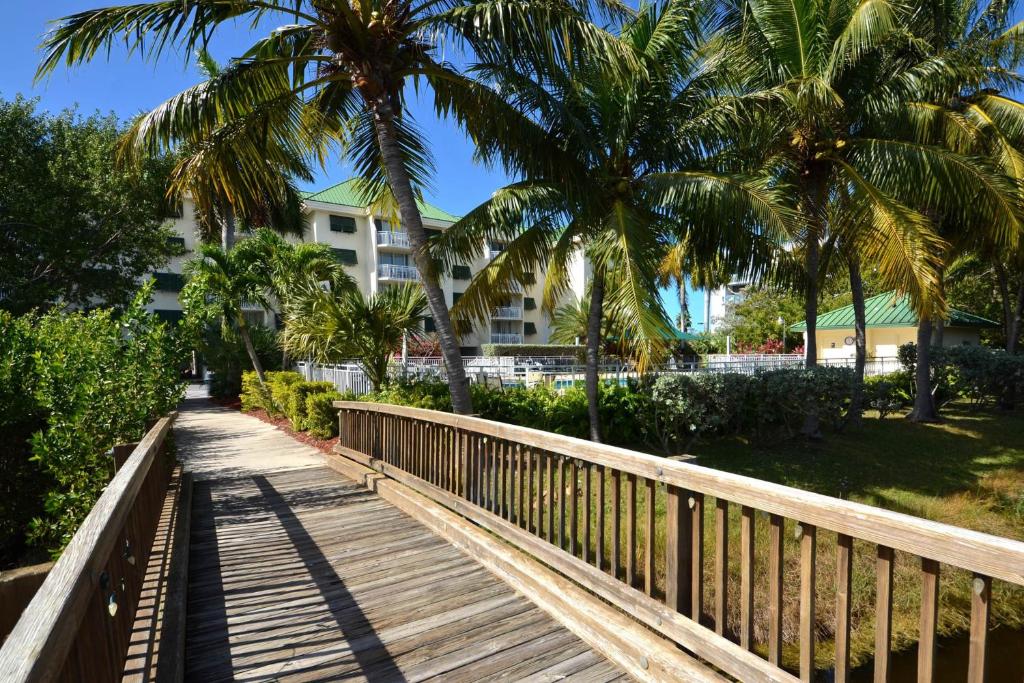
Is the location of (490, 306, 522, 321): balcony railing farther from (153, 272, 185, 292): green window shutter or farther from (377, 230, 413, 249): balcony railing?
(153, 272, 185, 292): green window shutter

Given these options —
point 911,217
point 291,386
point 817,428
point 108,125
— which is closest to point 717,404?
point 817,428

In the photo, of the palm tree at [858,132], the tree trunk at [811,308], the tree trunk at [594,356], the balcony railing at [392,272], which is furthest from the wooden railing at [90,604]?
the balcony railing at [392,272]

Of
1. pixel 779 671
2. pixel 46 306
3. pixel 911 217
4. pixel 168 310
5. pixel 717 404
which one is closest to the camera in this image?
pixel 779 671

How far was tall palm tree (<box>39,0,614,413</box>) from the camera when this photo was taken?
19.1 feet

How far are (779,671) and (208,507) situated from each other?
6.26 metres

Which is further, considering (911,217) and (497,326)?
(497,326)

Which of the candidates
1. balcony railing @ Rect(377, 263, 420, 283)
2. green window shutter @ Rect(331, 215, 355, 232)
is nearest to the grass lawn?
balcony railing @ Rect(377, 263, 420, 283)

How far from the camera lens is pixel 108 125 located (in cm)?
1689

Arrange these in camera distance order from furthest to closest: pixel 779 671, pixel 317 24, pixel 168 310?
1. pixel 168 310
2. pixel 317 24
3. pixel 779 671

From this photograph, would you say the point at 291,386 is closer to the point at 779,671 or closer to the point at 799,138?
the point at 799,138

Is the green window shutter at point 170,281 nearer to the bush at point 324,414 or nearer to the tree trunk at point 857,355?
the bush at point 324,414

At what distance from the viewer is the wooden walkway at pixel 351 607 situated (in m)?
3.15

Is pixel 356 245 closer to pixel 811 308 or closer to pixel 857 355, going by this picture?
pixel 811 308

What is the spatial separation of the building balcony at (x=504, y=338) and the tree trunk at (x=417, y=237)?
102ft
